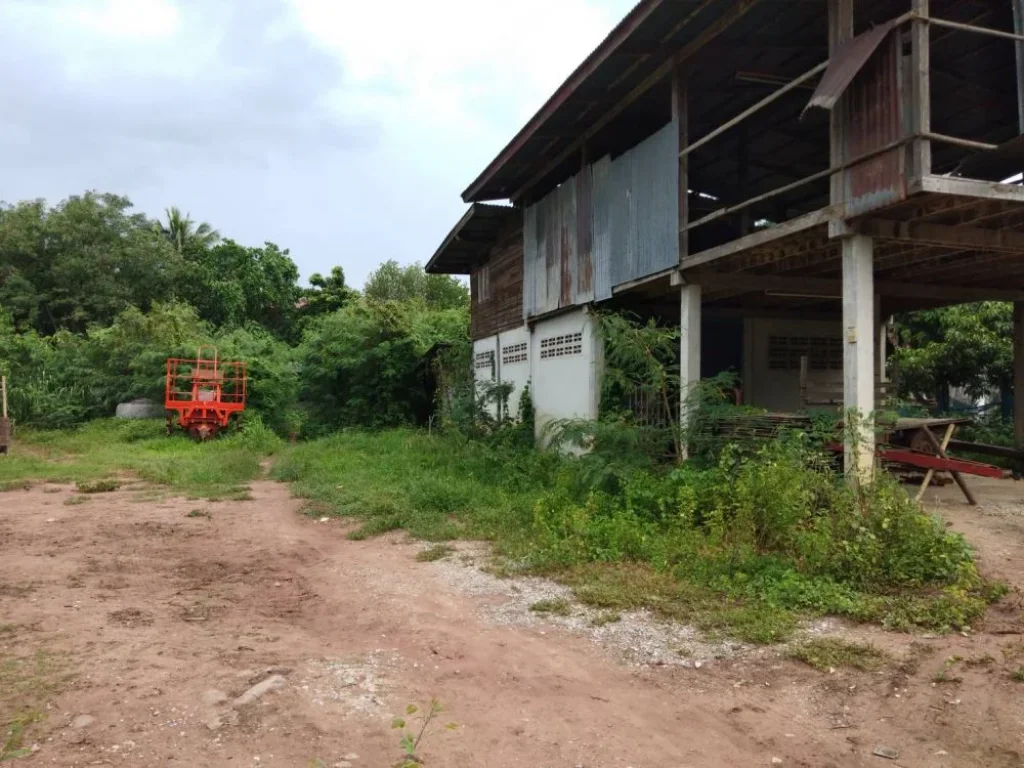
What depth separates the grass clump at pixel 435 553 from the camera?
262 inches

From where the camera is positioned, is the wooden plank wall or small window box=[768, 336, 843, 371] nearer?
small window box=[768, 336, 843, 371]

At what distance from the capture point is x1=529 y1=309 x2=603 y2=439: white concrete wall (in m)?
10.8

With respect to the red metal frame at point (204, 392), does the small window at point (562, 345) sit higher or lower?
higher

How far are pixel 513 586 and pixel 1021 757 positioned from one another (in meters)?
3.42

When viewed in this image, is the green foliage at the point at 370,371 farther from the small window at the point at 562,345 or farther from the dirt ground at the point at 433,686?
the dirt ground at the point at 433,686

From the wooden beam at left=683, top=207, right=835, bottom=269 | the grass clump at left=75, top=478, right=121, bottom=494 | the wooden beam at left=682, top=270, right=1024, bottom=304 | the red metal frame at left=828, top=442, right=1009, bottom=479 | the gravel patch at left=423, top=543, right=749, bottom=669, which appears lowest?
the gravel patch at left=423, top=543, right=749, bottom=669

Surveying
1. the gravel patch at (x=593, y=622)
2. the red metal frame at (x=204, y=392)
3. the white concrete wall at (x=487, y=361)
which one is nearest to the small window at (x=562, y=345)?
the white concrete wall at (x=487, y=361)

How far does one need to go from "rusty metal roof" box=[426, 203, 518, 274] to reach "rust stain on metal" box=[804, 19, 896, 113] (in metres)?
7.69

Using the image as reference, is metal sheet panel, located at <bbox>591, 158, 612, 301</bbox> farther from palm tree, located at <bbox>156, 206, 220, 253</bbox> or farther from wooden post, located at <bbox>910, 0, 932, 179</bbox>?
palm tree, located at <bbox>156, 206, 220, 253</bbox>

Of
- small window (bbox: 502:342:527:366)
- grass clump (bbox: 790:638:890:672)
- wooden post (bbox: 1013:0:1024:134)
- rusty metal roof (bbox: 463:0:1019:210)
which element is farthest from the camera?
small window (bbox: 502:342:527:366)

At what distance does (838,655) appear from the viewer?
161 inches

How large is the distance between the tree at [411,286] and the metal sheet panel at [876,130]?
3016 cm

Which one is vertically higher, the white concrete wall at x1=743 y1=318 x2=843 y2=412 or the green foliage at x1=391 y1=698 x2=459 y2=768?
the white concrete wall at x1=743 y1=318 x2=843 y2=412

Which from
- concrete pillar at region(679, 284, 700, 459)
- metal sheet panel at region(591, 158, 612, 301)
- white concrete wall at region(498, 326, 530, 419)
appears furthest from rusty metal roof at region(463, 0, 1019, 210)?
white concrete wall at region(498, 326, 530, 419)
